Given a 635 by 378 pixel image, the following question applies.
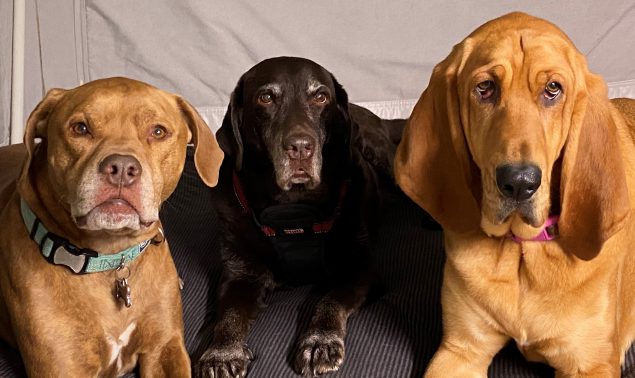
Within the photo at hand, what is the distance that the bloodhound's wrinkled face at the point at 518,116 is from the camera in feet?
6.37

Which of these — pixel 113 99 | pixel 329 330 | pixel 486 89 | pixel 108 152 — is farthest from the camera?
pixel 329 330

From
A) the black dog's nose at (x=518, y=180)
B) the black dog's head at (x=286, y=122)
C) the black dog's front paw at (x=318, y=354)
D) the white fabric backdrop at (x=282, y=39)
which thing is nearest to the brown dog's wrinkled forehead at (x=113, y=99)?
the black dog's head at (x=286, y=122)

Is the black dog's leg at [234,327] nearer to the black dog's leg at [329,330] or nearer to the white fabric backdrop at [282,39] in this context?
the black dog's leg at [329,330]

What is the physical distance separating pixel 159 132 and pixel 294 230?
809 millimetres

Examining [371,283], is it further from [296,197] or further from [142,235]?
[142,235]

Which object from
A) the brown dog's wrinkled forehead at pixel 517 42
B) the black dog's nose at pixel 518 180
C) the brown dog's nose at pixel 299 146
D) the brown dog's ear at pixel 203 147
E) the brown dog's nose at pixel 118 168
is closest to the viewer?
the black dog's nose at pixel 518 180

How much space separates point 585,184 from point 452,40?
99.8 inches

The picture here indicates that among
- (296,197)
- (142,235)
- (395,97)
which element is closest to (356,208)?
(296,197)

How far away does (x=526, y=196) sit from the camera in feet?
6.46

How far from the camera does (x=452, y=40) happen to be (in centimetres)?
450

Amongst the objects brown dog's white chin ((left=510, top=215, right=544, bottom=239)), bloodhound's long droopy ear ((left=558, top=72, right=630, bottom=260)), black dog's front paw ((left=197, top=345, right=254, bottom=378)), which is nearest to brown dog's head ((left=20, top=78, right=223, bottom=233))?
black dog's front paw ((left=197, top=345, right=254, bottom=378))

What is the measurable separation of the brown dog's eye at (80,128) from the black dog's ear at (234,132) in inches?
32.7

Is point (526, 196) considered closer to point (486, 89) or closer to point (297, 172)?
A: point (486, 89)

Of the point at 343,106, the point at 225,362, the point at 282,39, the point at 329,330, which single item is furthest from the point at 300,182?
the point at 282,39
